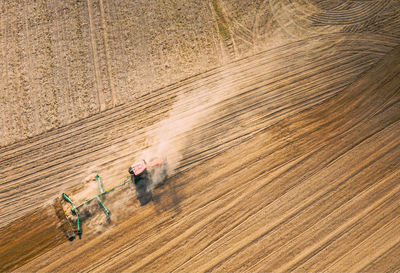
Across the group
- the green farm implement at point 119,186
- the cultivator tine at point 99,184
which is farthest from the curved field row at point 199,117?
the green farm implement at point 119,186

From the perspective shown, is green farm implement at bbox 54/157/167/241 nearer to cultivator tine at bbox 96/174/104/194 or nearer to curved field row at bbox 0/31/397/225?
cultivator tine at bbox 96/174/104/194

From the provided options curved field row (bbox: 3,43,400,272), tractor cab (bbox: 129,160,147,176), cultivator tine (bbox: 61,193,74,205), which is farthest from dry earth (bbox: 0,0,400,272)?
tractor cab (bbox: 129,160,147,176)

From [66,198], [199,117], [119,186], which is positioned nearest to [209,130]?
[199,117]

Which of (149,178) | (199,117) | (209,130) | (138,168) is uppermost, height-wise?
(199,117)

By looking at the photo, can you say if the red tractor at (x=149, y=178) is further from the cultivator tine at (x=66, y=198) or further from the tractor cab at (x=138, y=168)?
Answer: the cultivator tine at (x=66, y=198)

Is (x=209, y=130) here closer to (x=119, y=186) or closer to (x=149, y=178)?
(x=149, y=178)
